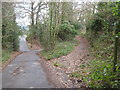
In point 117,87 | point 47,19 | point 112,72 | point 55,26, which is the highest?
point 47,19

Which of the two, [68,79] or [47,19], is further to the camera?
[47,19]

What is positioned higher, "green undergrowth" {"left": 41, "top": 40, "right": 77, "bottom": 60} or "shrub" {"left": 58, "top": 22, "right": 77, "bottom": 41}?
"shrub" {"left": 58, "top": 22, "right": 77, "bottom": 41}

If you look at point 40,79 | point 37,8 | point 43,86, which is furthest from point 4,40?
point 37,8

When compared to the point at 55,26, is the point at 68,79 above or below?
below

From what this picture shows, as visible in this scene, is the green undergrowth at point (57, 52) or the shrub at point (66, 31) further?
the shrub at point (66, 31)

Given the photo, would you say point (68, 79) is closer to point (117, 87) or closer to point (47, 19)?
point (117, 87)

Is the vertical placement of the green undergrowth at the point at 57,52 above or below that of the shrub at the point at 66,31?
below

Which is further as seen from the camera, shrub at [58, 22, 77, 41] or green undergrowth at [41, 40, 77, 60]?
shrub at [58, 22, 77, 41]

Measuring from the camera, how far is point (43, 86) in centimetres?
395

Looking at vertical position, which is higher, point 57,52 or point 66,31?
point 66,31

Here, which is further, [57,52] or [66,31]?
[66,31]

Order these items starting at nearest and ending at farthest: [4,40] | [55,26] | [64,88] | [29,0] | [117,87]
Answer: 1. [117,87]
2. [64,88]
3. [4,40]
4. [55,26]
5. [29,0]

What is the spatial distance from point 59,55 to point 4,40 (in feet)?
15.7

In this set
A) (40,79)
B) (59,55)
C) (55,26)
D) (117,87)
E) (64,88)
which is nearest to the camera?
(117,87)
